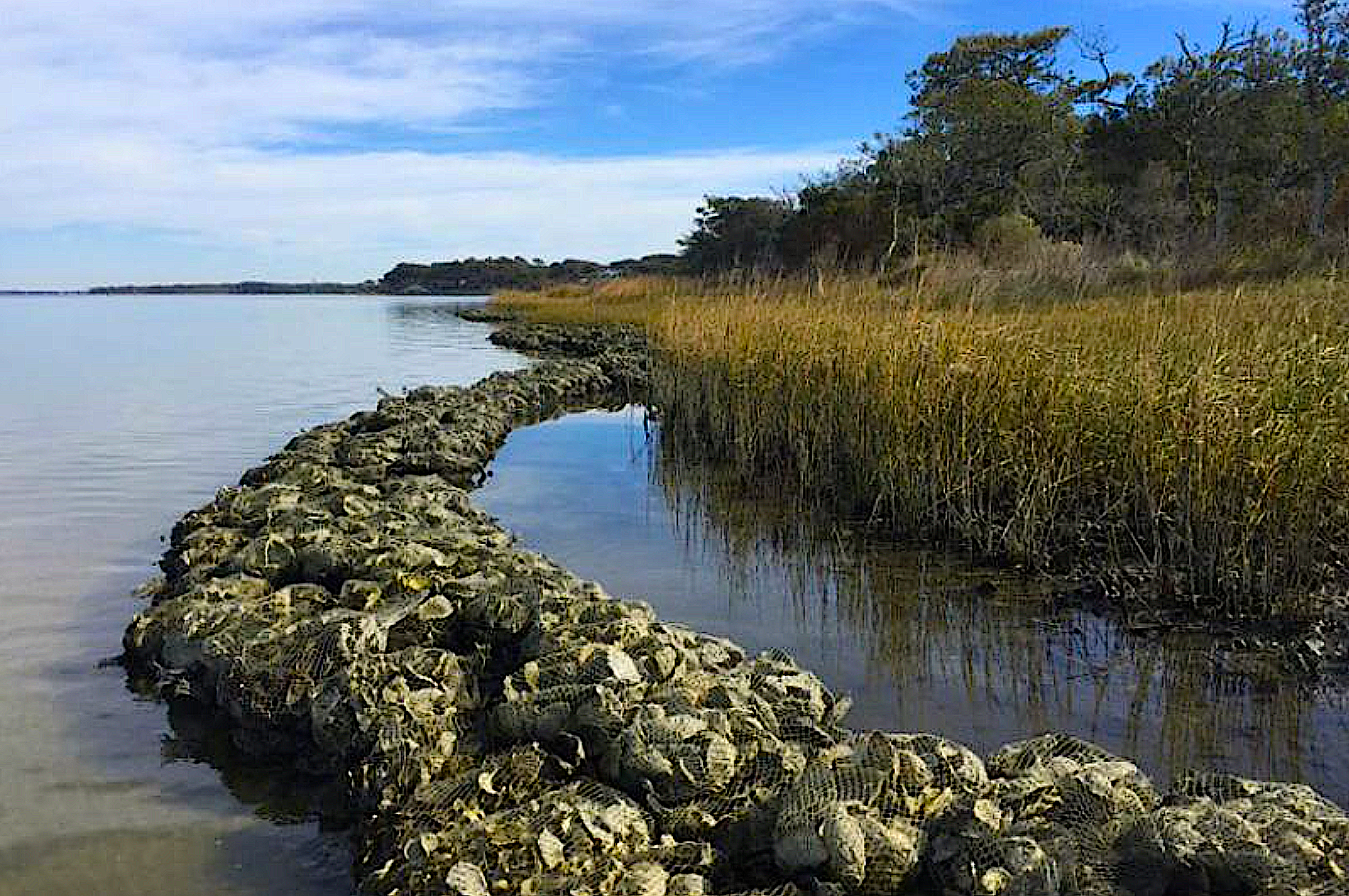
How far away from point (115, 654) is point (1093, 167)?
108ft

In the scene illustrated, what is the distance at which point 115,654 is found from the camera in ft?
16.3

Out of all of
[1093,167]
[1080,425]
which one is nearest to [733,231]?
[1093,167]

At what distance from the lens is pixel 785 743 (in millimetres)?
3309

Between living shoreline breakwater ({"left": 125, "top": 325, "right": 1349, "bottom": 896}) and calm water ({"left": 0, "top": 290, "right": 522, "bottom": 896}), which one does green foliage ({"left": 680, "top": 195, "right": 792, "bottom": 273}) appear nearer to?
calm water ({"left": 0, "top": 290, "right": 522, "bottom": 896})

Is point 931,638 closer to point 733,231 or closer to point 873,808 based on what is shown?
point 873,808

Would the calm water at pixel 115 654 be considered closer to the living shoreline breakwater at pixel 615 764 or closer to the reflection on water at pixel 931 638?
the living shoreline breakwater at pixel 615 764

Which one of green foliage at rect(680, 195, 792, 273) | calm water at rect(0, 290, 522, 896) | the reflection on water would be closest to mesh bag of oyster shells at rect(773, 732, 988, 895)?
the reflection on water

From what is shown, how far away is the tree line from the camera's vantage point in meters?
23.1

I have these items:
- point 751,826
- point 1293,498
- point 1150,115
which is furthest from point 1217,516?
point 1150,115

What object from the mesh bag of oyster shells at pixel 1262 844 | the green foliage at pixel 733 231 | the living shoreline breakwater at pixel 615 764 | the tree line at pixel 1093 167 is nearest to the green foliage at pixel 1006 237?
the tree line at pixel 1093 167

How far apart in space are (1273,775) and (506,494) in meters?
6.38

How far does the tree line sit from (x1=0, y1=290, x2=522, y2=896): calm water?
1068 centimetres

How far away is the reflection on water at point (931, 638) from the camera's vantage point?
3977mm

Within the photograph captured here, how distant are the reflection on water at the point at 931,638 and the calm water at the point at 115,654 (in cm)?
228
